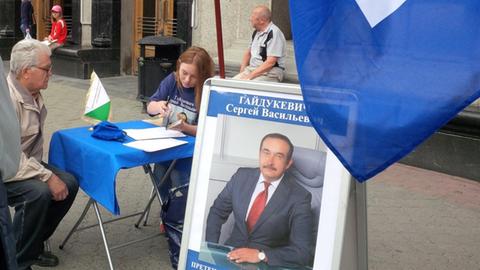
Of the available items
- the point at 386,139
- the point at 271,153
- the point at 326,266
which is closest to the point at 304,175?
the point at 271,153

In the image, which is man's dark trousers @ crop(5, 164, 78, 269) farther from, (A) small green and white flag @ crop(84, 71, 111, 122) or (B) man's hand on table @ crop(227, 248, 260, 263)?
(B) man's hand on table @ crop(227, 248, 260, 263)

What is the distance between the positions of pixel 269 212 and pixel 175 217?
128cm

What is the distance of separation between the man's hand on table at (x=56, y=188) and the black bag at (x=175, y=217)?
0.63 metres

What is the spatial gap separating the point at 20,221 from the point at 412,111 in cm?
272

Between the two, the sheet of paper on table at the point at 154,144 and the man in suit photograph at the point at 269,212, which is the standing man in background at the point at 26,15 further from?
the man in suit photograph at the point at 269,212

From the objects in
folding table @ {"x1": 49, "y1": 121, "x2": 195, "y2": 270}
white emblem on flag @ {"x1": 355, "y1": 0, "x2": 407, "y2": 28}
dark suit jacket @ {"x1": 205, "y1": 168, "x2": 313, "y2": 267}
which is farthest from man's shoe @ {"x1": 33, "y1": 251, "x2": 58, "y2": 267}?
white emblem on flag @ {"x1": 355, "y1": 0, "x2": 407, "y2": 28}

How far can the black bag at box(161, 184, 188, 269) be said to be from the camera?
3.83 m

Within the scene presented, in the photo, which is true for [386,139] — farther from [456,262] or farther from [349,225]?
[456,262]

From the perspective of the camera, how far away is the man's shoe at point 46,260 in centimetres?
399

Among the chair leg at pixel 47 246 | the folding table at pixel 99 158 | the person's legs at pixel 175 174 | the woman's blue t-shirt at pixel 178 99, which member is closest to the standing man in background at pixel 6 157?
the folding table at pixel 99 158

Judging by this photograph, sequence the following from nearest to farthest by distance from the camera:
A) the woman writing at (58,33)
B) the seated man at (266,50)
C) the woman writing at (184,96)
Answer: the woman writing at (184,96), the seated man at (266,50), the woman writing at (58,33)

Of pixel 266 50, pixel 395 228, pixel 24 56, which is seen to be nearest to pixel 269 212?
pixel 24 56

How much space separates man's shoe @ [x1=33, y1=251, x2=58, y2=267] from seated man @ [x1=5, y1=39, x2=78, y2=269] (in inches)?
5.9

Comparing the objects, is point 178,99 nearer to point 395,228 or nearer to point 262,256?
point 262,256
